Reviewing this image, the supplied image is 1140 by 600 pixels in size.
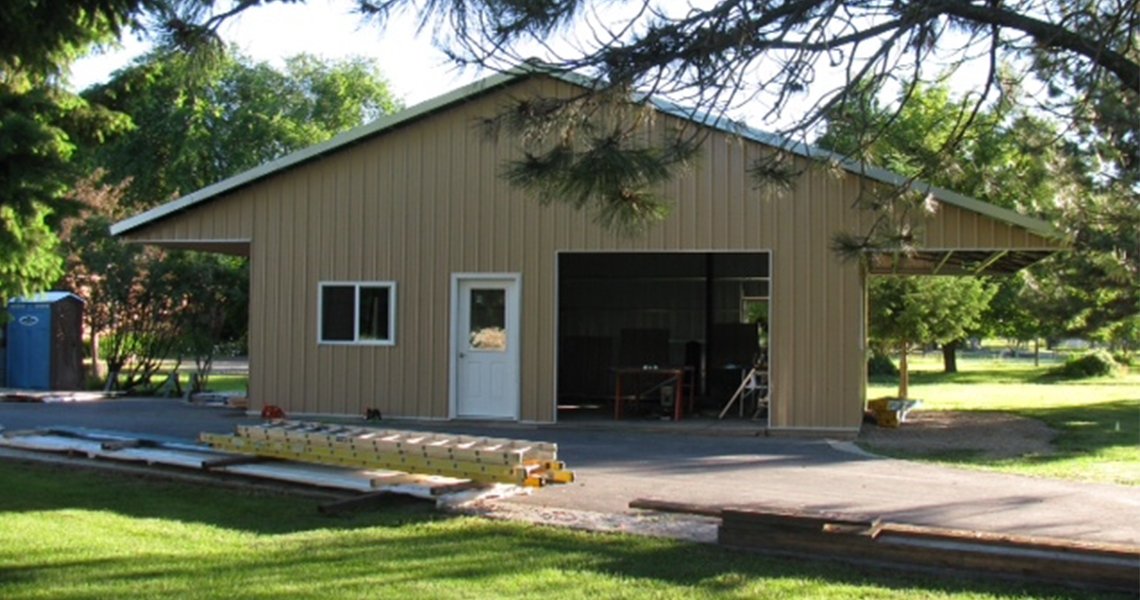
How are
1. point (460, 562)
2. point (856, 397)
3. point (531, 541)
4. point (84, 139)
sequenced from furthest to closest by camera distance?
point (856, 397) → point (84, 139) → point (531, 541) → point (460, 562)

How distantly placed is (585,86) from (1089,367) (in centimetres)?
3651

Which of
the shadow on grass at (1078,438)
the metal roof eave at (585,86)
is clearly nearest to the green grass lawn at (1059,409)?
the shadow on grass at (1078,438)

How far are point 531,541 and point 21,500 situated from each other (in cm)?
462

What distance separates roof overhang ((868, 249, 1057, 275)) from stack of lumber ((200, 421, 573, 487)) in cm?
700

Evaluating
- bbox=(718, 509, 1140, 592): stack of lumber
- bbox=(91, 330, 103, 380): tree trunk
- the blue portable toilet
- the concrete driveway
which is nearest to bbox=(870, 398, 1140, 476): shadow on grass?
the concrete driveway

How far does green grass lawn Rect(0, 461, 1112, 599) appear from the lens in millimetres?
6805

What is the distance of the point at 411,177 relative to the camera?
1698 cm

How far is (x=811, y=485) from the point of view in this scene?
35.9 ft

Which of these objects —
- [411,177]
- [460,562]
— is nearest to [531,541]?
[460,562]

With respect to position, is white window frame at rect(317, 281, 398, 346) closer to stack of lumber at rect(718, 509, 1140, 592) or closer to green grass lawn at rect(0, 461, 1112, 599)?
green grass lawn at rect(0, 461, 1112, 599)

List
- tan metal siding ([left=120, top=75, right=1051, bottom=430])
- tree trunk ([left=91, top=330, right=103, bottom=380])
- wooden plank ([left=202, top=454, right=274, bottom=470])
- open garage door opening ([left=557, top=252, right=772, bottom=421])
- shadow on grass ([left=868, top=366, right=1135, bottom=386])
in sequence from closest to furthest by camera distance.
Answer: wooden plank ([left=202, top=454, right=274, bottom=470]) → tan metal siding ([left=120, top=75, right=1051, bottom=430]) → open garage door opening ([left=557, top=252, right=772, bottom=421]) → tree trunk ([left=91, top=330, right=103, bottom=380]) → shadow on grass ([left=868, top=366, right=1135, bottom=386])

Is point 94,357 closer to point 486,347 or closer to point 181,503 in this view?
point 486,347

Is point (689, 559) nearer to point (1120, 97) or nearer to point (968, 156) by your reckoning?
point (1120, 97)

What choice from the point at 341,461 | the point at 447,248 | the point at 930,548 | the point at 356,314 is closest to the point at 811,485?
the point at 930,548
